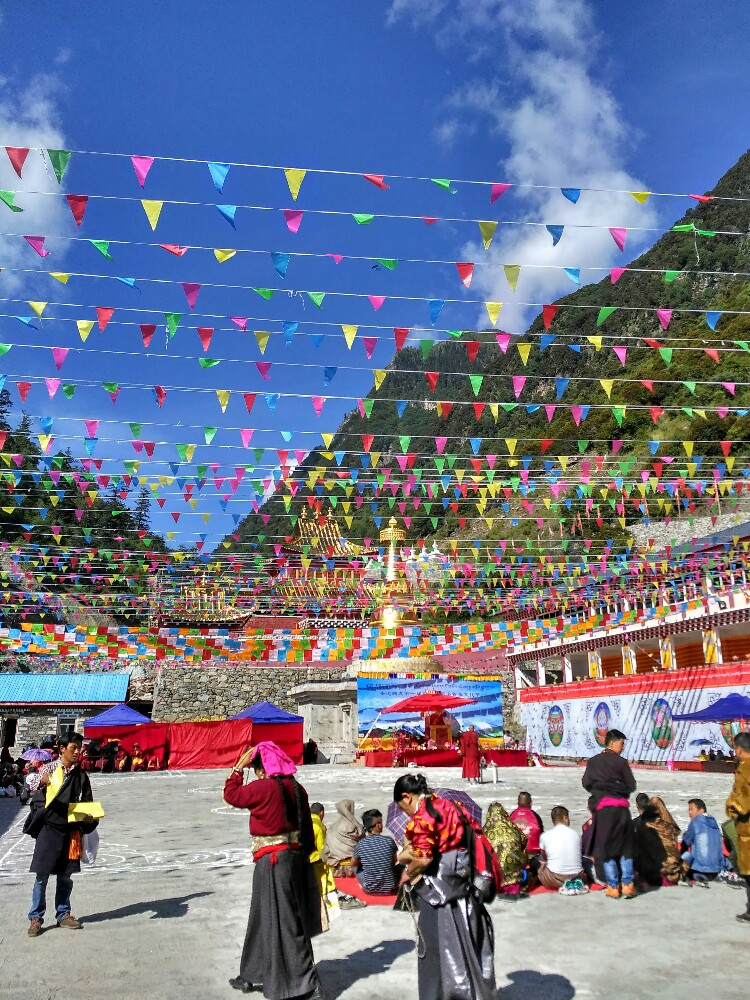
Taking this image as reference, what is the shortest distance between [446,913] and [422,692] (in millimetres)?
23698

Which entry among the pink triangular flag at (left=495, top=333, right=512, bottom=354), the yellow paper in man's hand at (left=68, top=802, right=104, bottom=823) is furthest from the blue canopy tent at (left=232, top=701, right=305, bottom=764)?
the yellow paper in man's hand at (left=68, top=802, right=104, bottom=823)

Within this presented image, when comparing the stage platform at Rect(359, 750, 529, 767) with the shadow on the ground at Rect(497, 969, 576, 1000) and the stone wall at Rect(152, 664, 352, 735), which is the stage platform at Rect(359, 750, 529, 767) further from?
the shadow on the ground at Rect(497, 969, 576, 1000)

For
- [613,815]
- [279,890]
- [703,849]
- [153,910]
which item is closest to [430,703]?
[703,849]

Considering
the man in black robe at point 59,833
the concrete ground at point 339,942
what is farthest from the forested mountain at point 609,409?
the man in black robe at point 59,833

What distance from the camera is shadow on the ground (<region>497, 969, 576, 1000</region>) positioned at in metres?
4.27

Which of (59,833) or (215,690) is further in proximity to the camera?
(215,690)

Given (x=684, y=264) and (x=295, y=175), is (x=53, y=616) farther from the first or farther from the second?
(x=684, y=264)

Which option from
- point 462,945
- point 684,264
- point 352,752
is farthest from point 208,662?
point 684,264

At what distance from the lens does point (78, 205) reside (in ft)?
25.5

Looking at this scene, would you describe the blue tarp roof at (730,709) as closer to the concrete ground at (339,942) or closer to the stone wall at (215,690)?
the concrete ground at (339,942)

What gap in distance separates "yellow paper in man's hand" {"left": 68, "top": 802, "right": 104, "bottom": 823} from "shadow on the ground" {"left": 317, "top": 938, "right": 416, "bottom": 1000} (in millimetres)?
2085

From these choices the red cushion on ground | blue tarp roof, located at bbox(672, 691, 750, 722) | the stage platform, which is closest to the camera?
the red cushion on ground

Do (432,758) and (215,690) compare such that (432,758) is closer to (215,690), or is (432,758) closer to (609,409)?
(215,690)

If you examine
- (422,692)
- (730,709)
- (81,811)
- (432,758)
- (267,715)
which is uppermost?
(422,692)
